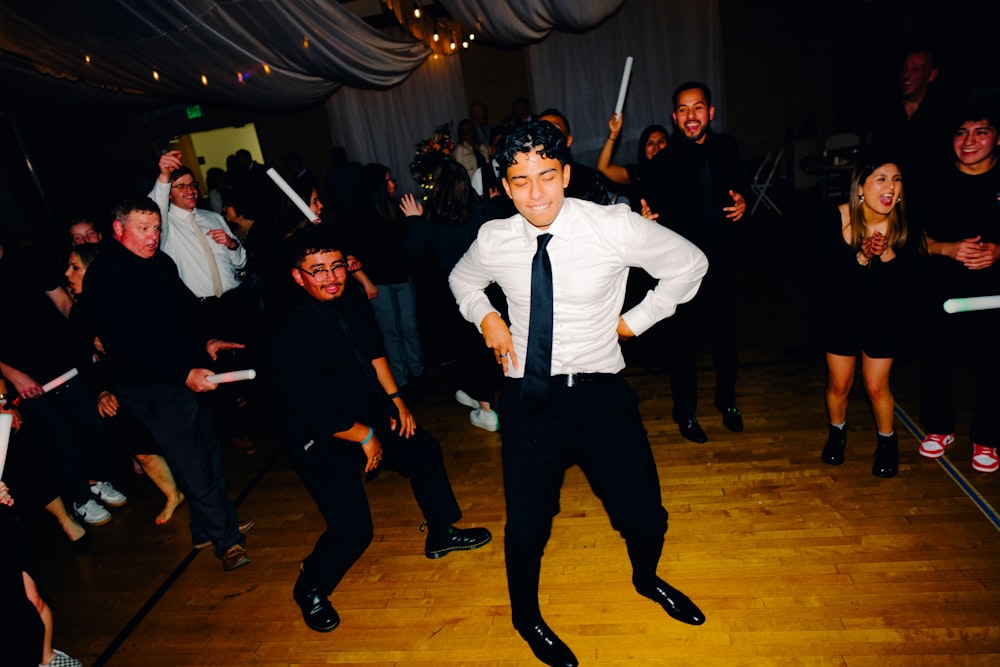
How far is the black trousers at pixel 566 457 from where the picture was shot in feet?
6.20

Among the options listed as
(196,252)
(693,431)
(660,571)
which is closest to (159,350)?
(196,252)

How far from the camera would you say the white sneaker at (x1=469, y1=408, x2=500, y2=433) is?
149 inches

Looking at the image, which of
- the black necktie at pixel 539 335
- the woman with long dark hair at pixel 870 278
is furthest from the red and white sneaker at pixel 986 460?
the black necktie at pixel 539 335

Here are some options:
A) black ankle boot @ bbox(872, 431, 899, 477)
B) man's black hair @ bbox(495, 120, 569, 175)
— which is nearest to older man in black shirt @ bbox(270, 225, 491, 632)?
man's black hair @ bbox(495, 120, 569, 175)

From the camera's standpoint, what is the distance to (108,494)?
11.8ft

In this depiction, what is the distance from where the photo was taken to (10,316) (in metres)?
3.03

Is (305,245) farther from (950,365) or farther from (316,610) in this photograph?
(950,365)

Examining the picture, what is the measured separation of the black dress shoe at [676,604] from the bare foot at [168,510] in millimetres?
2707

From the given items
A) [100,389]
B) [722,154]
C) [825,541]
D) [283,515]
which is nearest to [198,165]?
[100,389]

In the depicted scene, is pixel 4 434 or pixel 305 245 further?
pixel 305 245

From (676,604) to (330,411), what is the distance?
4.81 ft

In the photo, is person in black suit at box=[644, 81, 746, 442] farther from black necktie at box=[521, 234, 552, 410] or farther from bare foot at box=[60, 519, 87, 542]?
bare foot at box=[60, 519, 87, 542]

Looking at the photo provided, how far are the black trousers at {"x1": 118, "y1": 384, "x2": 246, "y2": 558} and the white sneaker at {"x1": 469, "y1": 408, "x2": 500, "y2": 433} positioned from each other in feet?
5.00

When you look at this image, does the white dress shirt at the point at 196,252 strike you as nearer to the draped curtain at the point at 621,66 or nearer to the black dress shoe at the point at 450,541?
the black dress shoe at the point at 450,541
